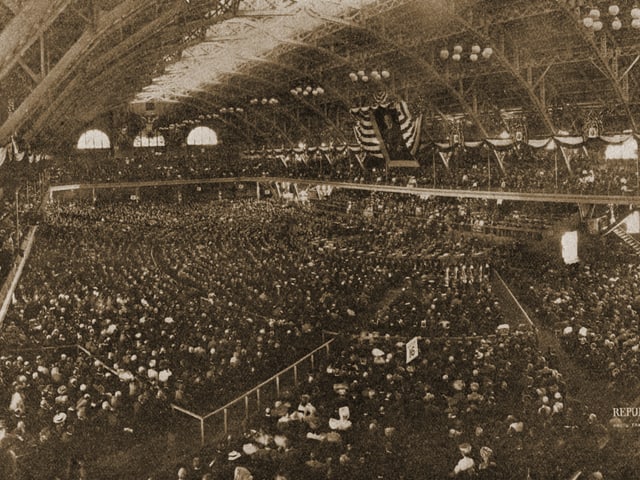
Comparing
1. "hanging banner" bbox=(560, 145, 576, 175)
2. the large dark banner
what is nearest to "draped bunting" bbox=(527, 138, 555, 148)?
"hanging banner" bbox=(560, 145, 576, 175)

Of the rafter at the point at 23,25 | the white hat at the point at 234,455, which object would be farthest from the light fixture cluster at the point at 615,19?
the rafter at the point at 23,25

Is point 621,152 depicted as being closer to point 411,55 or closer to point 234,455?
point 411,55

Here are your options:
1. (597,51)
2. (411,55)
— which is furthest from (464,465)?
(411,55)

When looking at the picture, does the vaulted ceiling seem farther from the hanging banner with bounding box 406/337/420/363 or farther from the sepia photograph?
the hanging banner with bounding box 406/337/420/363

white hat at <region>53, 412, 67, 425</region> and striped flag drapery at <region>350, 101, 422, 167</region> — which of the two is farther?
striped flag drapery at <region>350, 101, 422, 167</region>

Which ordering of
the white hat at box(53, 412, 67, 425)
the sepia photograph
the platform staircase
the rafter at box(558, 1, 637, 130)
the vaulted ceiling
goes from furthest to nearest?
the platform staircase, the rafter at box(558, 1, 637, 130), the vaulted ceiling, the white hat at box(53, 412, 67, 425), the sepia photograph

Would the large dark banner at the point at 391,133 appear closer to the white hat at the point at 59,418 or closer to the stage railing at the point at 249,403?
the stage railing at the point at 249,403
